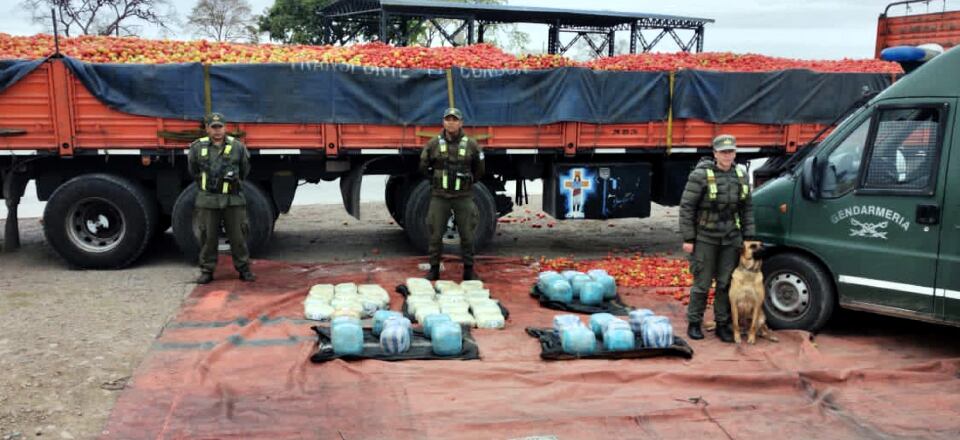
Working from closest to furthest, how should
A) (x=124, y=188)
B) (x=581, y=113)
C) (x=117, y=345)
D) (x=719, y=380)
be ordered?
1. (x=719, y=380)
2. (x=117, y=345)
3. (x=124, y=188)
4. (x=581, y=113)

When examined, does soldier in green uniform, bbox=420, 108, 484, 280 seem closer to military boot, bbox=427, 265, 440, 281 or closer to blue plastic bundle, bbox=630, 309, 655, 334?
military boot, bbox=427, 265, 440, 281

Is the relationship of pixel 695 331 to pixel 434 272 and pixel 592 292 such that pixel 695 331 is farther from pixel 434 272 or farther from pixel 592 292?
pixel 434 272

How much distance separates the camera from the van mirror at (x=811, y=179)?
689 centimetres

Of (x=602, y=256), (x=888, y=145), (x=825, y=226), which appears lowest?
(x=602, y=256)

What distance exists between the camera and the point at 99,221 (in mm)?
9789

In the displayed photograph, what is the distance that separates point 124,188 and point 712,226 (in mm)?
6978

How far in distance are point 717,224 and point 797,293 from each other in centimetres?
115

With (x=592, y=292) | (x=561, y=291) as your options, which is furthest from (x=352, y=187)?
(x=592, y=292)

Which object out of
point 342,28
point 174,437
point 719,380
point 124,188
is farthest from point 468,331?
point 342,28

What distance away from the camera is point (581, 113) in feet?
34.2

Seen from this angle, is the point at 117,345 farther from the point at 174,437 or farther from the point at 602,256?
the point at 602,256

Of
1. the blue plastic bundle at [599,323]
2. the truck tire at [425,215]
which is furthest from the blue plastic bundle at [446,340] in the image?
the truck tire at [425,215]

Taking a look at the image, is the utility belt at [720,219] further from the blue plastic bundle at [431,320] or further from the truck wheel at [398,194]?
the truck wheel at [398,194]

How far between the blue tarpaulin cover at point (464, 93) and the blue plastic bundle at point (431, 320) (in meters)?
3.97
